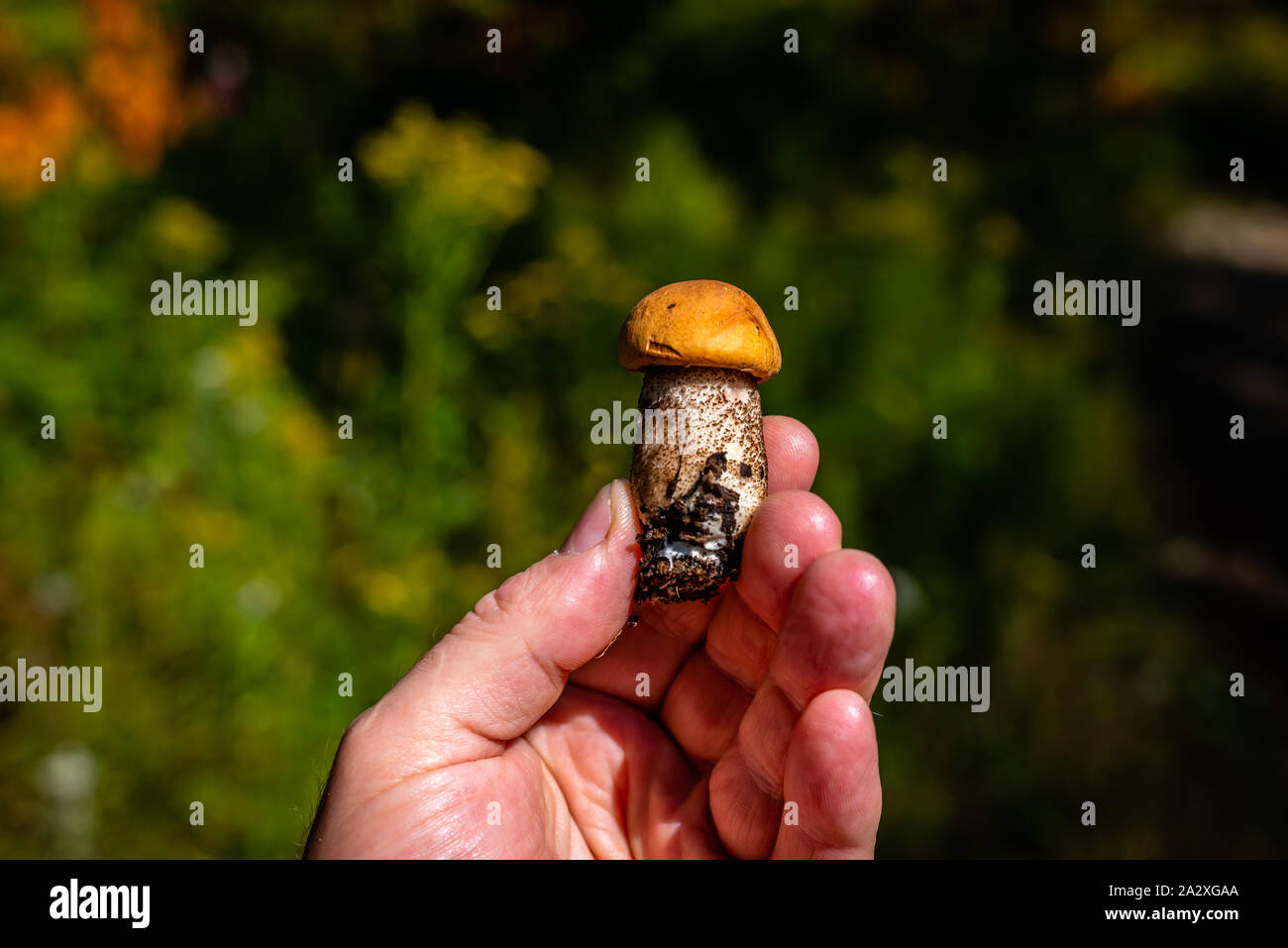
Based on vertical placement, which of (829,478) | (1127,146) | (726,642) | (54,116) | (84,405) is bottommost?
(726,642)

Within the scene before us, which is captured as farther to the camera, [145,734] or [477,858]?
[145,734]

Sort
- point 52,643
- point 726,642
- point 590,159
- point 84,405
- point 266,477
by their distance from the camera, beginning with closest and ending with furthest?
point 726,642, point 52,643, point 266,477, point 84,405, point 590,159

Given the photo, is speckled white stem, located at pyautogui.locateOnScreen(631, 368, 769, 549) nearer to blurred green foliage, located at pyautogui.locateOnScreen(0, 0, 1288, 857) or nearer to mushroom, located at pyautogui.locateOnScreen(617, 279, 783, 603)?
mushroom, located at pyautogui.locateOnScreen(617, 279, 783, 603)

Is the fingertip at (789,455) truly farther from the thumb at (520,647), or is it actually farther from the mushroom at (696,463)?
the thumb at (520,647)

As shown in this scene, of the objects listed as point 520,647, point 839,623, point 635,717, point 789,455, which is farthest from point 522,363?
point 839,623

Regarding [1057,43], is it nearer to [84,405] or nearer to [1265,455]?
[1265,455]

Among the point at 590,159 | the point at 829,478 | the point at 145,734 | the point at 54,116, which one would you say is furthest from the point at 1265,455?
the point at 54,116
